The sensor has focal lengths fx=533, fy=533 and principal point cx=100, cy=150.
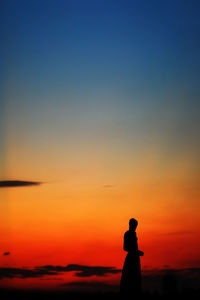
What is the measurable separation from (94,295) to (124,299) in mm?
4558

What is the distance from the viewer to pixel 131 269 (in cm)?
1808

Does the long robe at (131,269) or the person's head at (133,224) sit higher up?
the person's head at (133,224)

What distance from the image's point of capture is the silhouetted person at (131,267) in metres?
17.9

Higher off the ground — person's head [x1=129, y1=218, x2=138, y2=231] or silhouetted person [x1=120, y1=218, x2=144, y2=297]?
person's head [x1=129, y1=218, x2=138, y2=231]

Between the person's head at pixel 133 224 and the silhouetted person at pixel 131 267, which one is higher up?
the person's head at pixel 133 224

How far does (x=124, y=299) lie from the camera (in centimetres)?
1775

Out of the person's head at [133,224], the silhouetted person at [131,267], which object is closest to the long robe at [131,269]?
the silhouetted person at [131,267]

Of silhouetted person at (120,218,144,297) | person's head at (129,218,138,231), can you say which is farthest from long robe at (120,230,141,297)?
person's head at (129,218,138,231)

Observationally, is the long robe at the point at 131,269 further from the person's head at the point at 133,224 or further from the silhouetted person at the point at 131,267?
the person's head at the point at 133,224

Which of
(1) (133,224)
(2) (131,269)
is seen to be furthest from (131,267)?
(1) (133,224)

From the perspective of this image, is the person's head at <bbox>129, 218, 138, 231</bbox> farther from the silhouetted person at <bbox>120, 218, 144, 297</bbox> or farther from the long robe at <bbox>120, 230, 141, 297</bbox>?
the long robe at <bbox>120, 230, 141, 297</bbox>

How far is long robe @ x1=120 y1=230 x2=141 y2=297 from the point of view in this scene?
17938 mm

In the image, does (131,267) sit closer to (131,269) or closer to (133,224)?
(131,269)

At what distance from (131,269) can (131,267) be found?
7cm
